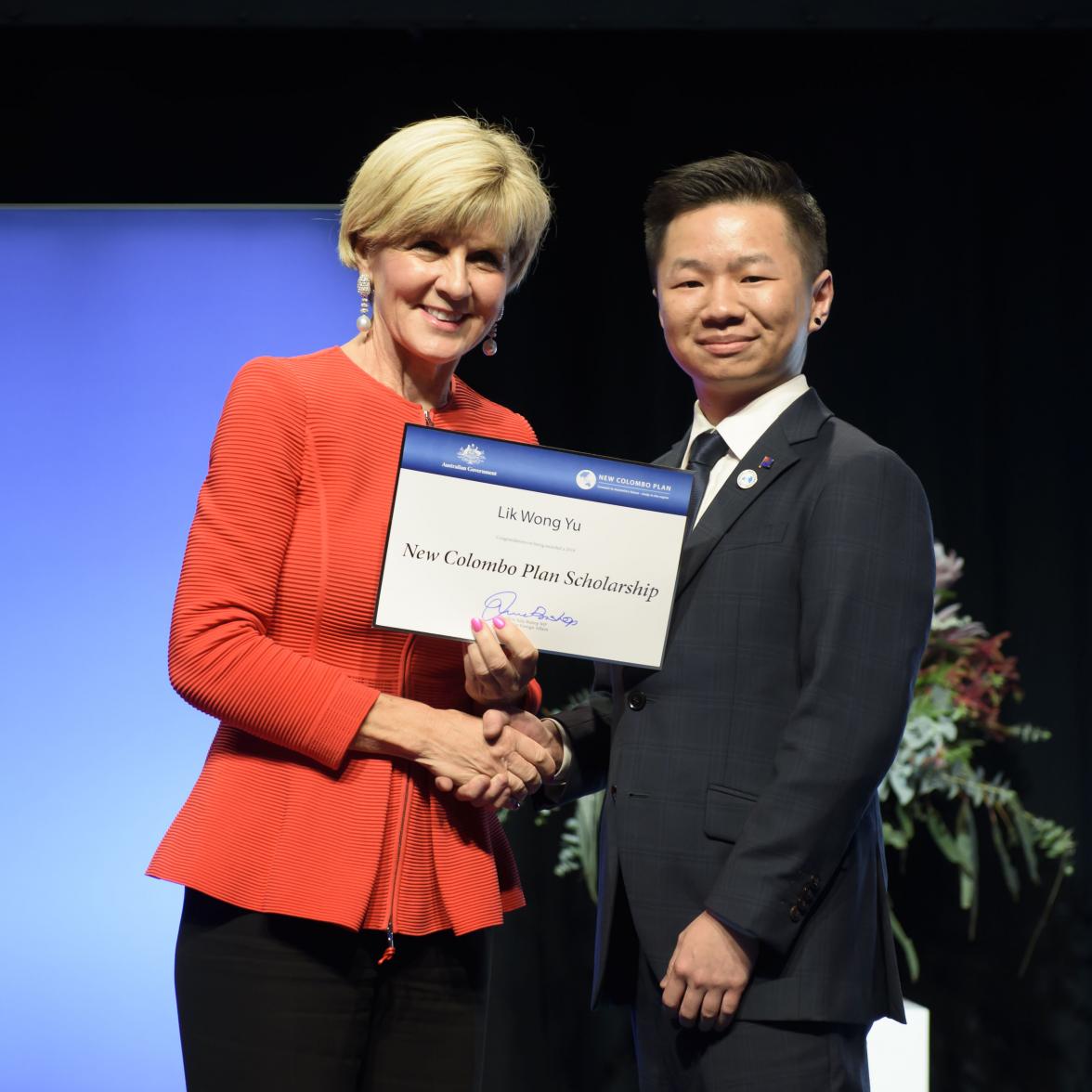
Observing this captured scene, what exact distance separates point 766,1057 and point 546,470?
72cm

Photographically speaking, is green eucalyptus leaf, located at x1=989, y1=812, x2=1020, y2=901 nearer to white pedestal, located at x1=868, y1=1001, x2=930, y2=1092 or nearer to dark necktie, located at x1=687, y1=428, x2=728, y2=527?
white pedestal, located at x1=868, y1=1001, x2=930, y2=1092

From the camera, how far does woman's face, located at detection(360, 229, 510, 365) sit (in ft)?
5.54

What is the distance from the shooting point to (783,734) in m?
1.52

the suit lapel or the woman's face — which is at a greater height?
the woman's face

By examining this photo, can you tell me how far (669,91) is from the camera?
3713 mm

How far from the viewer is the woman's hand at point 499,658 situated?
1.55 m

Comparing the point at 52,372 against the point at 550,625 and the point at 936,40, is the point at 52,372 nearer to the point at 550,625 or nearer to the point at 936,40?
the point at 550,625

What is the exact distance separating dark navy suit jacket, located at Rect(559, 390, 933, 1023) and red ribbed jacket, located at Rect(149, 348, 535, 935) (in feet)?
0.76

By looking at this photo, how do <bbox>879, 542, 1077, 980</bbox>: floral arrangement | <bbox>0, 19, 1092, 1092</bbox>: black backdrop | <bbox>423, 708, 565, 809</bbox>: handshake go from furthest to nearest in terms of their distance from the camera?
<bbox>0, 19, 1092, 1092</bbox>: black backdrop < <bbox>879, 542, 1077, 980</bbox>: floral arrangement < <bbox>423, 708, 565, 809</bbox>: handshake

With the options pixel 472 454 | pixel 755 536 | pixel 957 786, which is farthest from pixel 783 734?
pixel 957 786

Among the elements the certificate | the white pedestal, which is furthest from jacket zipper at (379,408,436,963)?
the white pedestal

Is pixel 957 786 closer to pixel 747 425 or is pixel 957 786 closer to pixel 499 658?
pixel 747 425

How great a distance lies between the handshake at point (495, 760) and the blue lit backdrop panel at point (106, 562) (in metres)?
1.86

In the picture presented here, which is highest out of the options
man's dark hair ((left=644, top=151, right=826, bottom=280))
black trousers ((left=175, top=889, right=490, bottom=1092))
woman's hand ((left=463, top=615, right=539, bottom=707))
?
man's dark hair ((left=644, top=151, right=826, bottom=280))
